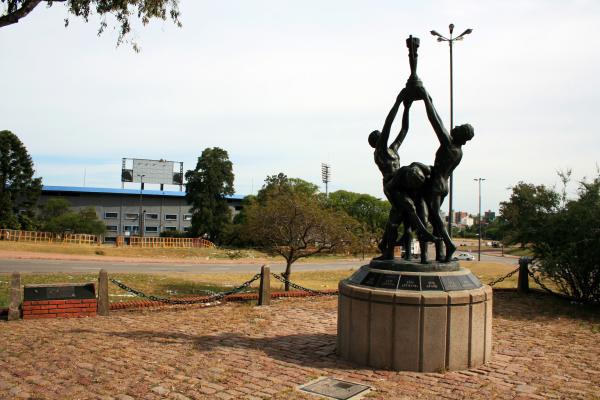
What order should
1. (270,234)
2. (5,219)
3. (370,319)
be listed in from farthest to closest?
(5,219) → (270,234) → (370,319)

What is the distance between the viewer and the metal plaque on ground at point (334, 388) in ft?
18.8

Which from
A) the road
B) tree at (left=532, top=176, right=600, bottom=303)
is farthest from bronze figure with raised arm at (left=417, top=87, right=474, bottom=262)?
the road

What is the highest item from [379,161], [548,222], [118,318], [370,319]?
[379,161]

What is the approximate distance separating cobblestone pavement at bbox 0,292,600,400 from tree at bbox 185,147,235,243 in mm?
46142

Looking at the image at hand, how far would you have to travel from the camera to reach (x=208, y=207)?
56812mm

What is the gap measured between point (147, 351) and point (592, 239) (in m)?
11.1

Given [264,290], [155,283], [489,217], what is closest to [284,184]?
[155,283]

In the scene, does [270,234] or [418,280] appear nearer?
[418,280]

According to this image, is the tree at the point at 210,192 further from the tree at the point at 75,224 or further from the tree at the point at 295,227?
the tree at the point at 295,227

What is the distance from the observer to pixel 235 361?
23.2 ft

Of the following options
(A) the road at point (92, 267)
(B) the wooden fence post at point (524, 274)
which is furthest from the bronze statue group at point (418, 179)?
(A) the road at point (92, 267)

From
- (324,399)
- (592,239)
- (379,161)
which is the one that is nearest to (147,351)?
(324,399)

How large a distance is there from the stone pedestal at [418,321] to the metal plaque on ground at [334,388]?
0.92 m

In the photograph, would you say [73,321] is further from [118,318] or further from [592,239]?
[592,239]
